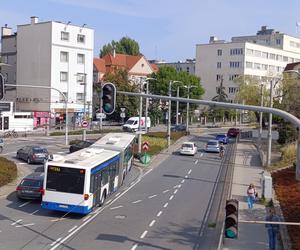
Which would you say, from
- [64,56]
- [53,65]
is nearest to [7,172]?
[53,65]

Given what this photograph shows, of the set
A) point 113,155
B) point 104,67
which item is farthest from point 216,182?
point 104,67

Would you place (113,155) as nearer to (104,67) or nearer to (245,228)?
(245,228)

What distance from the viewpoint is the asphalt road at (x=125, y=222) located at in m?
19.0

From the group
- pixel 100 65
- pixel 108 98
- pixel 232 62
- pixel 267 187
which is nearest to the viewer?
pixel 108 98

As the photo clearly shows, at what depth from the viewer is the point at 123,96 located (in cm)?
8956

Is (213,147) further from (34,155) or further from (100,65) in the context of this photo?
(100,65)

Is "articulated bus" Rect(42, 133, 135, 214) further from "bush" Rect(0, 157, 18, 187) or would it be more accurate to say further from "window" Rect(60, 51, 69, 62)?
"window" Rect(60, 51, 69, 62)

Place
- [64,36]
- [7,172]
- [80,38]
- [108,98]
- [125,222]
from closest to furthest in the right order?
[108,98], [125,222], [7,172], [64,36], [80,38]

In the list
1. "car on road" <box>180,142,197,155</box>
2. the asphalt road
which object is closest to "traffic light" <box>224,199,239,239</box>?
the asphalt road

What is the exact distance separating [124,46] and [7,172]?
115745 mm

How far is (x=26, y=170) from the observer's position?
3662 cm

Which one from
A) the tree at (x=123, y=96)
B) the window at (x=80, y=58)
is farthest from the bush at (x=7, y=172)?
the tree at (x=123, y=96)

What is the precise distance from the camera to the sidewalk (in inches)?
778

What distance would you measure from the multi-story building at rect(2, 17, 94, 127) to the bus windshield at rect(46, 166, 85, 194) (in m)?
55.5
